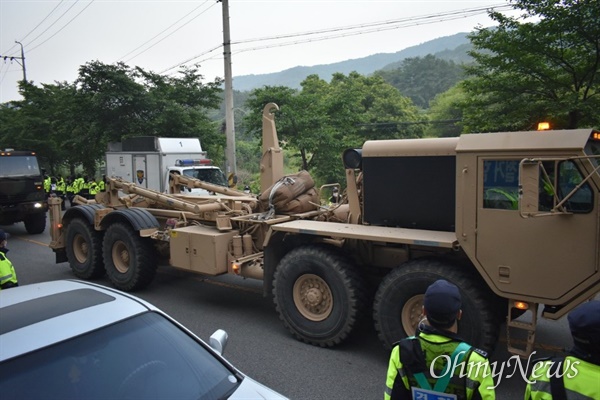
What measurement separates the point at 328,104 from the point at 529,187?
56.9 feet

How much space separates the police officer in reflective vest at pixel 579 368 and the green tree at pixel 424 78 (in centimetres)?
8143

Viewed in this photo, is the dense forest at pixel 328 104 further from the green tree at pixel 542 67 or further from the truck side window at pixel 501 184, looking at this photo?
the truck side window at pixel 501 184

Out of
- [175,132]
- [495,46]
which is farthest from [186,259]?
[175,132]

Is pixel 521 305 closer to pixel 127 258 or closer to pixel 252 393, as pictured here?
pixel 252 393

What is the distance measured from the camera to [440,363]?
7.75 feet

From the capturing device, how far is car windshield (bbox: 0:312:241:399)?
2.37 metres

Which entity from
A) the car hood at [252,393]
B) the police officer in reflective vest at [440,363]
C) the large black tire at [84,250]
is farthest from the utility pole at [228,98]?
the police officer in reflective vest at [440,363]

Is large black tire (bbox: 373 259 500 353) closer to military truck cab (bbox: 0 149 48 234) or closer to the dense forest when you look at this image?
the dense forest

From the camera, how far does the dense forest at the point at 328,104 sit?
9898mm

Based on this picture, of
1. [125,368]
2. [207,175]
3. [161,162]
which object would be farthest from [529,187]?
[161,162]

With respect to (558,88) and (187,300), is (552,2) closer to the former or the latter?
(558,88)

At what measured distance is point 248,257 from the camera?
6684 millimetres

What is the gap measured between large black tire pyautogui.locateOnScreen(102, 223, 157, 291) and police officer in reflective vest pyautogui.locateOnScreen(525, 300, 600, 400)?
677cm

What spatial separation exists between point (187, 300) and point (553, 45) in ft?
30.2
